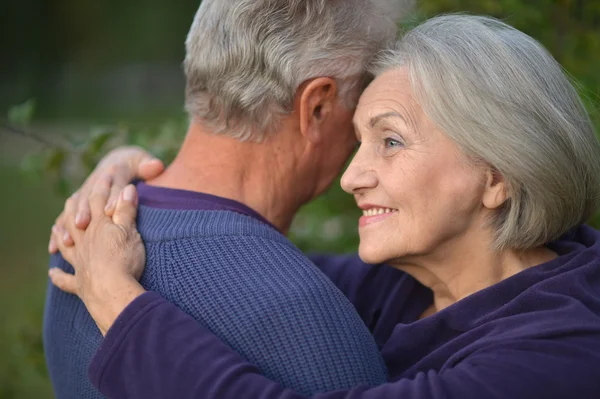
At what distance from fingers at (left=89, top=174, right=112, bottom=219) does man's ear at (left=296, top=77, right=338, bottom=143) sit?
25.0 inches

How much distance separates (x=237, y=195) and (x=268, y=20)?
53 cm

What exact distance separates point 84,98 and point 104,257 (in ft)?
60.6

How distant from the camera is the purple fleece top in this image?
1914mm

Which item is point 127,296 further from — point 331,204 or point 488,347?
point 331,204

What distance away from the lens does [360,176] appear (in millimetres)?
2449

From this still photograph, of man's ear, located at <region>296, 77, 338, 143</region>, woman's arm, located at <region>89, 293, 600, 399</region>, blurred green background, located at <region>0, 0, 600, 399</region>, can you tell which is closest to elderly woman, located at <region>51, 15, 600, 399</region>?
woman's arm, located at <region>89, 293, 600, 399</region>

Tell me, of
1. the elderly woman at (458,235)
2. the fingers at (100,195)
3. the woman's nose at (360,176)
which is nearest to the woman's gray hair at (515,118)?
the elderly woman at (458,235)

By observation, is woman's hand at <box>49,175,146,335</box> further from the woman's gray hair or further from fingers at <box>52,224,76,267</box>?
the woman's gray hair

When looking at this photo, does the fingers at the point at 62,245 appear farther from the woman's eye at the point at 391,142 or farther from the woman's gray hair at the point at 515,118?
the woman's gray hair at the point at 515,118

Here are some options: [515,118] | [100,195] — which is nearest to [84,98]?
[100,195]

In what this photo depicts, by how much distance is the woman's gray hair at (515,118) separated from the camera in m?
2.25

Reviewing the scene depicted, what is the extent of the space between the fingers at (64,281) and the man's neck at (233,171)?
0.39m

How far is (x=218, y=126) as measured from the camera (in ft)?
8.39

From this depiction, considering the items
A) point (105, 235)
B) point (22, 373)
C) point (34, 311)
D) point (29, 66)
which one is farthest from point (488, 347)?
point (29, 66)
